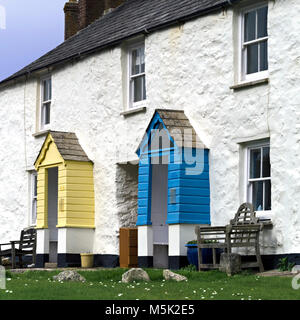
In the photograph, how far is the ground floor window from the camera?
53.1 feet

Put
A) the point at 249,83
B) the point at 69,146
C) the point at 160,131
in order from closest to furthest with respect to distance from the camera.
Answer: the point at 249,83
the point at 160,131
the point at 69,146

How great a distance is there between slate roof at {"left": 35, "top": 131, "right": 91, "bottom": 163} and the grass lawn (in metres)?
5.84

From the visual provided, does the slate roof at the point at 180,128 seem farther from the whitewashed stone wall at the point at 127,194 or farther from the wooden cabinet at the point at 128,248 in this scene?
the wooden cabinet at the point at 128,248

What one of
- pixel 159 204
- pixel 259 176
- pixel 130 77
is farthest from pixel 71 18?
pixel 259 176

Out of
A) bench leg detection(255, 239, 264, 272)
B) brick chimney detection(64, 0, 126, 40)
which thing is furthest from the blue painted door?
brick chimney detection(64, 0, 126, 40)

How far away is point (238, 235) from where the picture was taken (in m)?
16.1

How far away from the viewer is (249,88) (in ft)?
54.1

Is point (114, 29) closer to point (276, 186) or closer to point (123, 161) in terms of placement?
point (123, 161)

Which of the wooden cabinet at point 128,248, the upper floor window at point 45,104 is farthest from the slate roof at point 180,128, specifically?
the upper floor window at point 45,104

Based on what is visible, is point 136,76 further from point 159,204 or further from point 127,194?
point 159,204

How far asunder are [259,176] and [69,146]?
239 inches

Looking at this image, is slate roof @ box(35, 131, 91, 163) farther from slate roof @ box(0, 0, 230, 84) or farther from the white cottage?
slate roof @ box(0, 0, 230, 84)

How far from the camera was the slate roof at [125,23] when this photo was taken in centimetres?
1831
